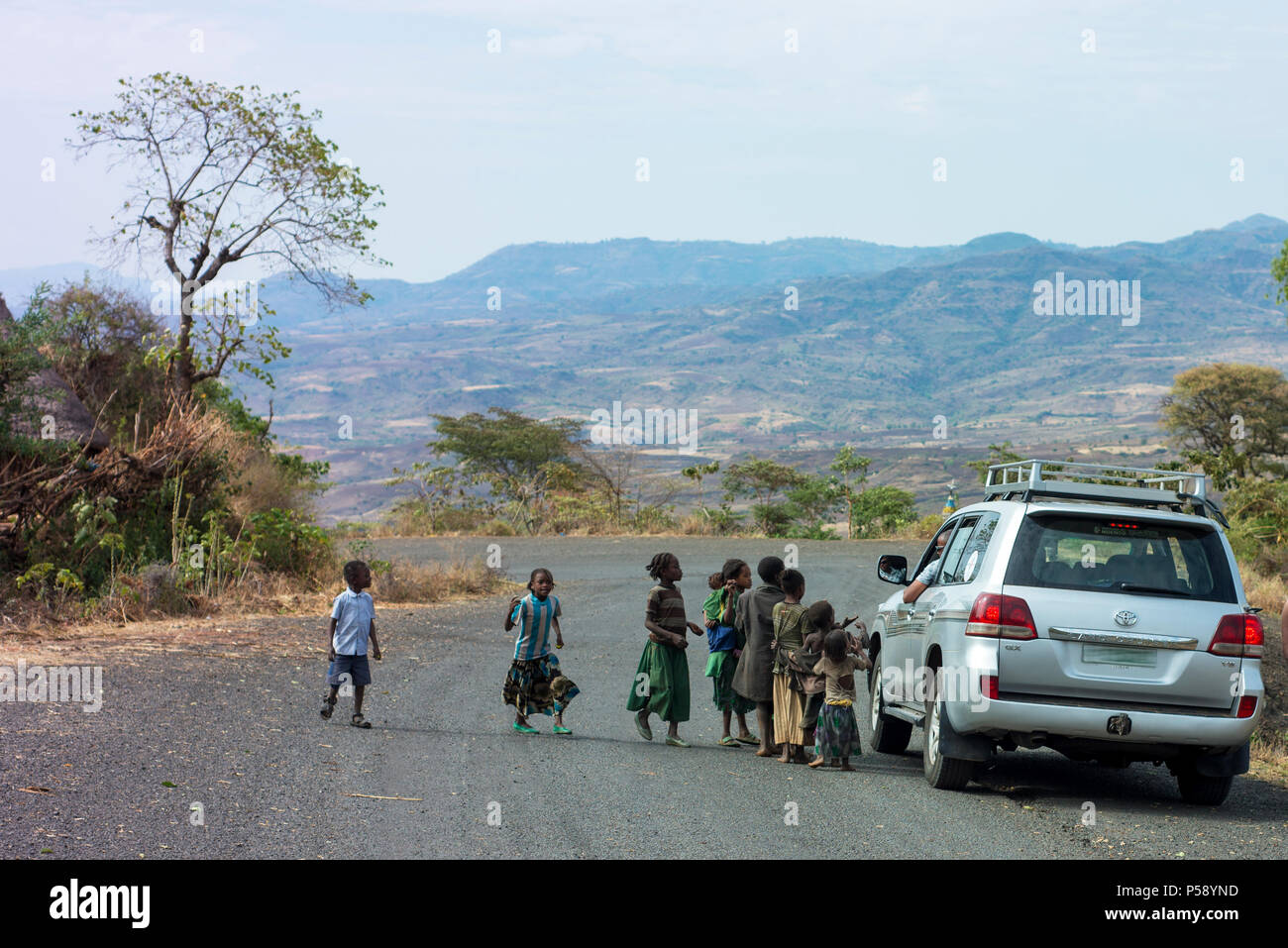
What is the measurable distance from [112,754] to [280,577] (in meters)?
9.11

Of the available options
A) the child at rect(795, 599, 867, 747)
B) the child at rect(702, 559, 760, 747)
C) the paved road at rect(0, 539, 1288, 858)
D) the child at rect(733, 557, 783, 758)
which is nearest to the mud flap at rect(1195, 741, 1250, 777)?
the paved road at rect(0, 539, 1288, 858)

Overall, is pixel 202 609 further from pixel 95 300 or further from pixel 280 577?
pixel 95 300

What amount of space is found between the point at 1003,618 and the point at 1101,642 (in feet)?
1.89

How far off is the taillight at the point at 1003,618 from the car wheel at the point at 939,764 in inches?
27.6

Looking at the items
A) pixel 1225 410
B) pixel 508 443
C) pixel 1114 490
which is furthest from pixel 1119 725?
pixel 1225 410

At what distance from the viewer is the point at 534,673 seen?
10.3 metres

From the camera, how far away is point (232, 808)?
285 inches

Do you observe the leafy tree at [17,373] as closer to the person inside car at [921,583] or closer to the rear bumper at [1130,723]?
the person inside car at [921,583]

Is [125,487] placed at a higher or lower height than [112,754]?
higher

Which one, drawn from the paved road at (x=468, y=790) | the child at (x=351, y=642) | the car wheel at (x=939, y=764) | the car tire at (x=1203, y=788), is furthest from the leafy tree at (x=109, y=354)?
the car tire at (x=1203, y=788)

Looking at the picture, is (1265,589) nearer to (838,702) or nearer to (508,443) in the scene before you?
(838,702)

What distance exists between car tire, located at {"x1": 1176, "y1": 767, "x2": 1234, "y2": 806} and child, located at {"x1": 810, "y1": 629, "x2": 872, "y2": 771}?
2.15 metres

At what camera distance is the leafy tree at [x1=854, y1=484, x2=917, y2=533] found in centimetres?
4266

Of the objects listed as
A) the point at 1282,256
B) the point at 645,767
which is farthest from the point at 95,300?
the point at 1282,256
